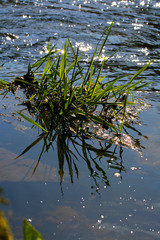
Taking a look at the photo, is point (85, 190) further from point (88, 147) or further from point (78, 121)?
point (78, 121)

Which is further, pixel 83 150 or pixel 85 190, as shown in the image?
pixel 83 150

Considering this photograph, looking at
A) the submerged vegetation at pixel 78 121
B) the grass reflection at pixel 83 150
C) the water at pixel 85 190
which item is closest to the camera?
the water at pixel 85 190

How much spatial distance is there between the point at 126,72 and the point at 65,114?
4.38 ft

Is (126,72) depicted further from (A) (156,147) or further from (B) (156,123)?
(A) (156,147)

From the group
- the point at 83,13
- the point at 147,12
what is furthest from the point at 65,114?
the point at 147,12

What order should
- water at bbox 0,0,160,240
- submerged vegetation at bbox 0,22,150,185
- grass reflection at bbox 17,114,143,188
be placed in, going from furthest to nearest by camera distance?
submerged vegetation at bbox 0,22,150,185
grass reflection at bbox 17,114,143,188
water at bbox 0,0,160,240

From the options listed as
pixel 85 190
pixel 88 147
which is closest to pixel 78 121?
pixel 88 147

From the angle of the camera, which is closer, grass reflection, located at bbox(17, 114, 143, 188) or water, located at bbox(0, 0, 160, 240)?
water, located at bbox(0, 0, 160, 240)

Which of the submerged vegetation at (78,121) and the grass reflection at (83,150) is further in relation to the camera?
the submerged vegetation at (78,121)

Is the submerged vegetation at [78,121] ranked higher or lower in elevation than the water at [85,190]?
higher

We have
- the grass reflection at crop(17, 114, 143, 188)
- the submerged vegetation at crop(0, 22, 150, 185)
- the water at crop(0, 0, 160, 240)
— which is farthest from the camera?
the submerged vegetation at crop(0, 22, 150, 185)

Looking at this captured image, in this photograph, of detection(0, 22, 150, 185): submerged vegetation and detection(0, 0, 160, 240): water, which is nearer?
detection(0, 0, 160, 240): water

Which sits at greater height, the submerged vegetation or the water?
the submerged vegetation

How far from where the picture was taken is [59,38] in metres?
4.21
